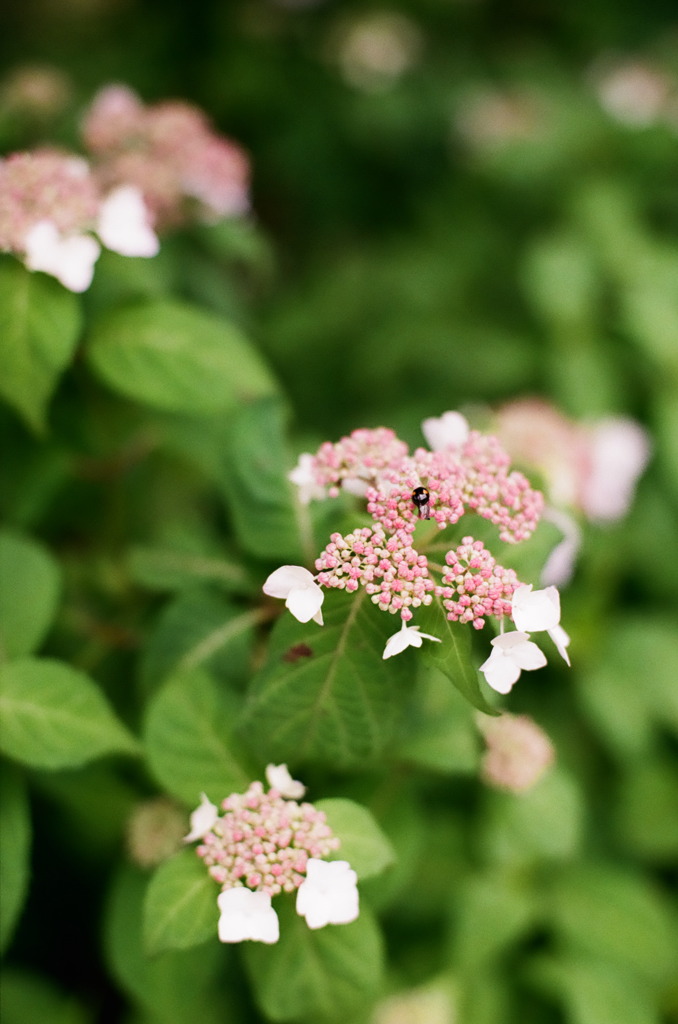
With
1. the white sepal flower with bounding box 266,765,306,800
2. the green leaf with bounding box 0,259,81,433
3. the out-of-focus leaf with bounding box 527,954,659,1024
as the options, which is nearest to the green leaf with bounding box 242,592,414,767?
the white sepal flower with bounding box 266,765,306,800

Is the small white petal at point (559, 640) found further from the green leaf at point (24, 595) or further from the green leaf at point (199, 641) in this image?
the green leaf at point (24, 595)

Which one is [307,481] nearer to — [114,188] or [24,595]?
[24,595]

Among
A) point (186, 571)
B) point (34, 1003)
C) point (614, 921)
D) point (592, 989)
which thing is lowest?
point (34, 1003)

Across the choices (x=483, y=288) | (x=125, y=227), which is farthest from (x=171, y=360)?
(x=483, y=288)

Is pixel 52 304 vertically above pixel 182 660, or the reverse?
pixel 52 304

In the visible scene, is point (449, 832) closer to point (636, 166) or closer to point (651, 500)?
point (651, 500)

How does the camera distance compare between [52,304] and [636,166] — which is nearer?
[52,304]

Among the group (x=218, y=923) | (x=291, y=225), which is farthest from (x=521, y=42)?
(x=218, y=923)
